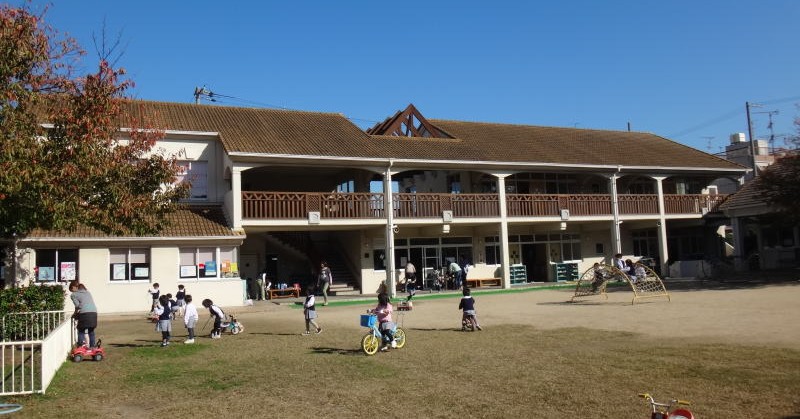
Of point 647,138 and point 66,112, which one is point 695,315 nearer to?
point 66,112

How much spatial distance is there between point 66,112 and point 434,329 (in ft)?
29.3

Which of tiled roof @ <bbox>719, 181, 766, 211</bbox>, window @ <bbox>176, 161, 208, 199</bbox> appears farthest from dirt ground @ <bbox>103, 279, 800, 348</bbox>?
tiled roof @ <bbox>719, 181, 766, 211</bbox>

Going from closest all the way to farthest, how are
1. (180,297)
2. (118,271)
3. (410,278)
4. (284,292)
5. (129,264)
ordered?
(180,297)
(118,271)
(129,264)
(284,292)
(410,278)

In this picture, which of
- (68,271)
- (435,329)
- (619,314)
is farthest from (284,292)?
(619,314)

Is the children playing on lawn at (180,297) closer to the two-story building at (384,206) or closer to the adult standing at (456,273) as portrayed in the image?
the two-story building at (384,206)

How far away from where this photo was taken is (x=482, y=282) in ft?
94.8

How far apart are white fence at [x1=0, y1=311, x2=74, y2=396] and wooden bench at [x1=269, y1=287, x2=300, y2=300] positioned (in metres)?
11.9

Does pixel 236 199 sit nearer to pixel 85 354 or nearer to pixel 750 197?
pixel 85 354

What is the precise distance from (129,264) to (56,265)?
7.30 feet

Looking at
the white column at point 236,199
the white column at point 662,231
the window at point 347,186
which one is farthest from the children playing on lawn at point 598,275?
the white column at point 236,199

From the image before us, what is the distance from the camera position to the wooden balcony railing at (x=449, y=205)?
23484 millimetres

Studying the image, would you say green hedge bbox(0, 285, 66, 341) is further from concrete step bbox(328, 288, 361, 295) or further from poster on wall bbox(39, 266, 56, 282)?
concrete step bbox(328, 288, 361, 295)

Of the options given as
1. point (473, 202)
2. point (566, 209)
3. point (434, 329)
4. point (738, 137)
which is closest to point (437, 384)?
point (434, 329)

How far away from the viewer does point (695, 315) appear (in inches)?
576
